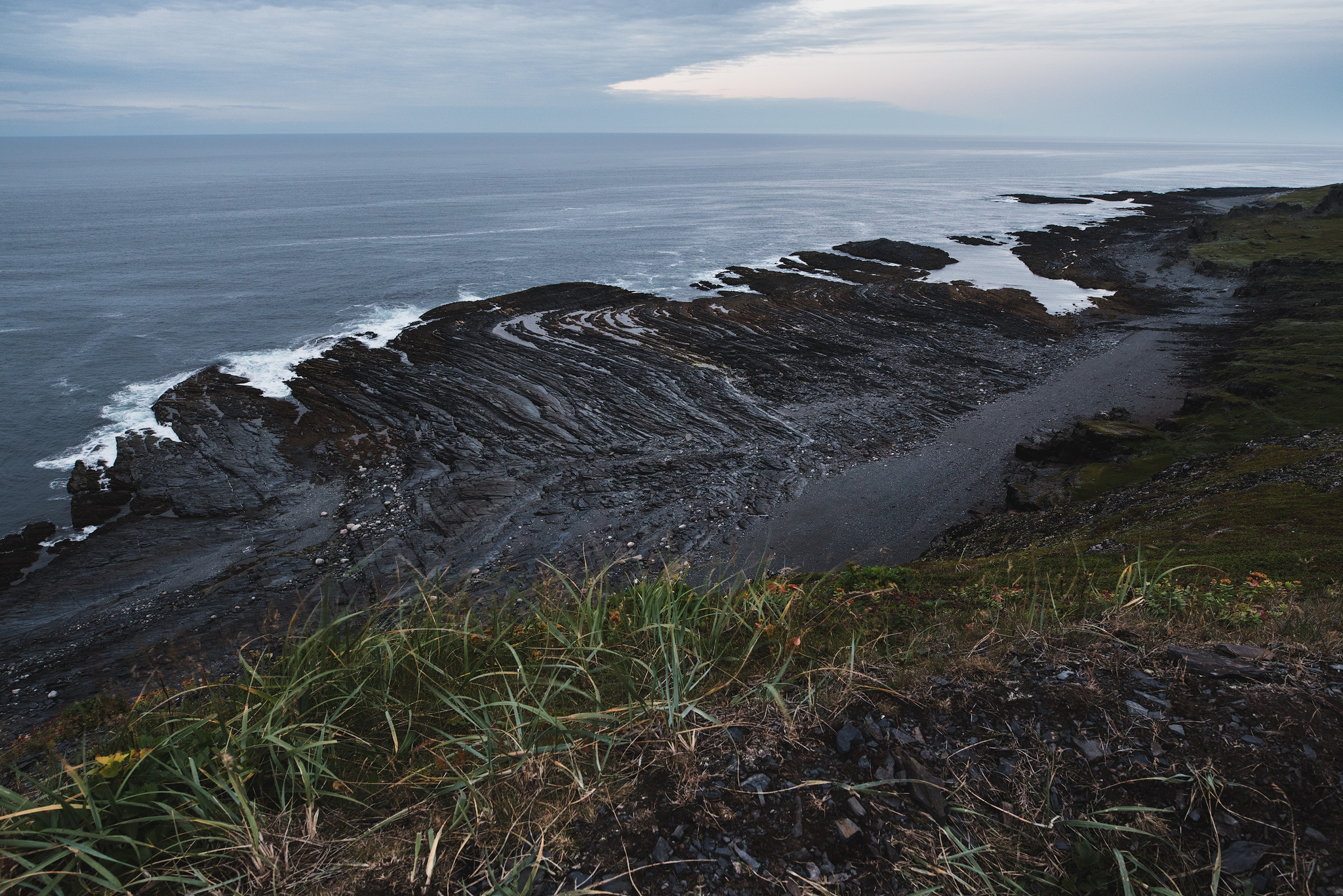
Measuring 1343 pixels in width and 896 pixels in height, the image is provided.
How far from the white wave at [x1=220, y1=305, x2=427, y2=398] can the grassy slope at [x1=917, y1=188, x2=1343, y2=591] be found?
29.8 meters

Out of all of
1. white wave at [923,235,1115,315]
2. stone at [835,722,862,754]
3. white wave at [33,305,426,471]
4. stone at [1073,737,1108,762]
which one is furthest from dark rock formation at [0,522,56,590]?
white wave at [923,235,1115,315]

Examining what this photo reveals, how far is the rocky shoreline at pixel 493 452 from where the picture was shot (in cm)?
1647

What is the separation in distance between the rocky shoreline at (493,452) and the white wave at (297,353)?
0.94 metres

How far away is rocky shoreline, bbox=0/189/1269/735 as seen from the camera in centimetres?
1647

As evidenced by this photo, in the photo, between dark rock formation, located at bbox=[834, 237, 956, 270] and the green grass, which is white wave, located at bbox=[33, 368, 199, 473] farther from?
dark rock formation, located at bbox=[834, 237, 956, 270]

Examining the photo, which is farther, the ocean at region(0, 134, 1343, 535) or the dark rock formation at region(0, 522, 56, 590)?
the ocean at region(0, 134, 1343, 535)

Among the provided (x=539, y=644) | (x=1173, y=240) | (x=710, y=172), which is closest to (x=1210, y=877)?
(x=539, y=644)

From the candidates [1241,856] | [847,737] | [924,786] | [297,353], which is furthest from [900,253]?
[1241,856]

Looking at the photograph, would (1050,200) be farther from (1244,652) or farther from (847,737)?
(847,737)

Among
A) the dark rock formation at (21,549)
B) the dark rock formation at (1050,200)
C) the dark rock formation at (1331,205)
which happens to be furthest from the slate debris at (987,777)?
the dark rock formation at (1050,200)

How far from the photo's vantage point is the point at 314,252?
5966 centimetres

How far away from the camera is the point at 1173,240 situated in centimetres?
6544

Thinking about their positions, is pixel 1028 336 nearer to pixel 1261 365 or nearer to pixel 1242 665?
pixel 1261 365

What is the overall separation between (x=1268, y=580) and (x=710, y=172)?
178 metres
